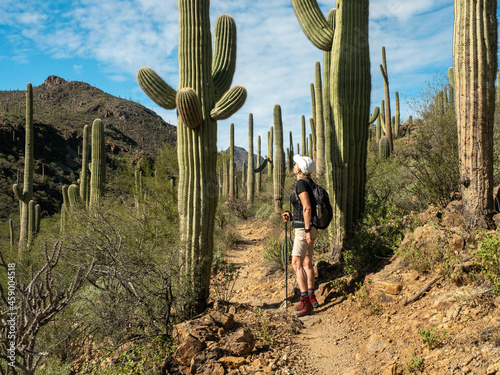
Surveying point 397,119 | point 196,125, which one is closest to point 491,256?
point 196,125

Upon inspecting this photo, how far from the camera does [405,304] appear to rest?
4.18 metres

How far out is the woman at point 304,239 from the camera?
4.88m

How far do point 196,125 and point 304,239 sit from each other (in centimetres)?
228

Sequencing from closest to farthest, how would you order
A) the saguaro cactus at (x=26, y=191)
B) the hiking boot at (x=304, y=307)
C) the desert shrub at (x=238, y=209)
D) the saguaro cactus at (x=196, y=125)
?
the hiking boot at (x=304, y=307), the saguaro cactus at (x=196, y=125), the saguaro cactus at (x=26, y=191), the desert shrub at (x=238, y=209)

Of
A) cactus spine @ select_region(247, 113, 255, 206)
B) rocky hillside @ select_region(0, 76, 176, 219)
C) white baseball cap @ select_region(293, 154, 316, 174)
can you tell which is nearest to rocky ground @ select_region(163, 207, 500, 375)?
white baseball cap @ select_region(293, 154, 316, 174)

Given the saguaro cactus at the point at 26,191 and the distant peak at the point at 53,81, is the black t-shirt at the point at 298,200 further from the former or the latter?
the distant peak at the point at 53,81

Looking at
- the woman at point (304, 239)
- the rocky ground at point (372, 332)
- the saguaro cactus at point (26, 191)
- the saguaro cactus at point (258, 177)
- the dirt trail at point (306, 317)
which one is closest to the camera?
the rocky ground at point (372, 332)

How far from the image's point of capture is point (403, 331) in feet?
12.2

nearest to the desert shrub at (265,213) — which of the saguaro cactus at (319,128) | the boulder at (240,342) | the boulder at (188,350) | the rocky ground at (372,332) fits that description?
the saguaro cactus at (319,128)

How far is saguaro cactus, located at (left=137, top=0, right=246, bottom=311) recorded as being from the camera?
5.30 metres

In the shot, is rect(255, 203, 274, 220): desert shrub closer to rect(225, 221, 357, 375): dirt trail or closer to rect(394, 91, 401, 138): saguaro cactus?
rect(225, 221, 357, 375): dirt trail

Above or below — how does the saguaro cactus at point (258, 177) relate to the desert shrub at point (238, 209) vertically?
above

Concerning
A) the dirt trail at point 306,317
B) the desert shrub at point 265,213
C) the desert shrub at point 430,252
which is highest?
the desert shrub at point 265,213

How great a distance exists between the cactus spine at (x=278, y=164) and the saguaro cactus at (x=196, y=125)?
A: 9.14 m
